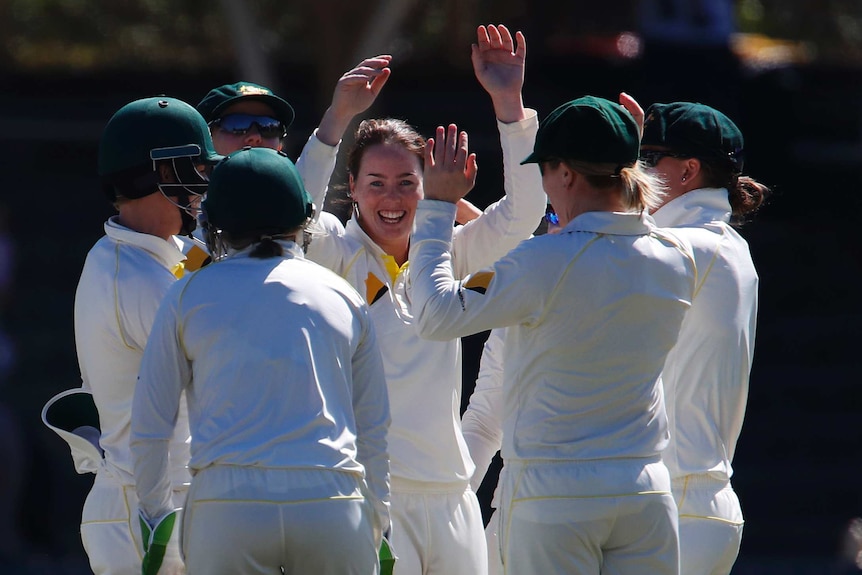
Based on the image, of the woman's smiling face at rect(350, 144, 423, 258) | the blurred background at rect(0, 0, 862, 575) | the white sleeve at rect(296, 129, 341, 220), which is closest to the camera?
the white sleeve at rect(296, 129, 341, 220)

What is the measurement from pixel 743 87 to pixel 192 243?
38.8 ft

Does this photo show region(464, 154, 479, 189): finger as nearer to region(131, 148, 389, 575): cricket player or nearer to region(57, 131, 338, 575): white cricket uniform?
region(131, 148, 389, 575): cricket player

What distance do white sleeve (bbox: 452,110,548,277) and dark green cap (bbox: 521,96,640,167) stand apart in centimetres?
56

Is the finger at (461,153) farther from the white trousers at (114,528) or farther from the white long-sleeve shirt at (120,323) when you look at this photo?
the white trousers at (114,528)

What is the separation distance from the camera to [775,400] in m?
12.2

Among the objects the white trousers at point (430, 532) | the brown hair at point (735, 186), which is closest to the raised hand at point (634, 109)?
the brown hair at point (735, 186)

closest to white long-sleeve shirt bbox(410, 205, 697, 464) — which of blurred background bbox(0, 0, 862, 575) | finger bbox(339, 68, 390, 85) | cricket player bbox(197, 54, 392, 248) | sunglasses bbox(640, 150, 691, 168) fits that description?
sunglasses bbox(640, 150, 691, 168)

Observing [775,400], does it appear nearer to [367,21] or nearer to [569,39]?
[367,21]

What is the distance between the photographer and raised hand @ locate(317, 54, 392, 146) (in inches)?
162

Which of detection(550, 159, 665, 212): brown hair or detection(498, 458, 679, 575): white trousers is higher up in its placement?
detection(550, 159, 665, 212): brown hair

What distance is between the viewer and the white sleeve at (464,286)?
3.37 m

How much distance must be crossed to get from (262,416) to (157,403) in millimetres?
294

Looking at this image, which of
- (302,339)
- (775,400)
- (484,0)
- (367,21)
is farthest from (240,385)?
(484,0)

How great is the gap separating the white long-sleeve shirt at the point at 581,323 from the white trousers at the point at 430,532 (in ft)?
1.97
